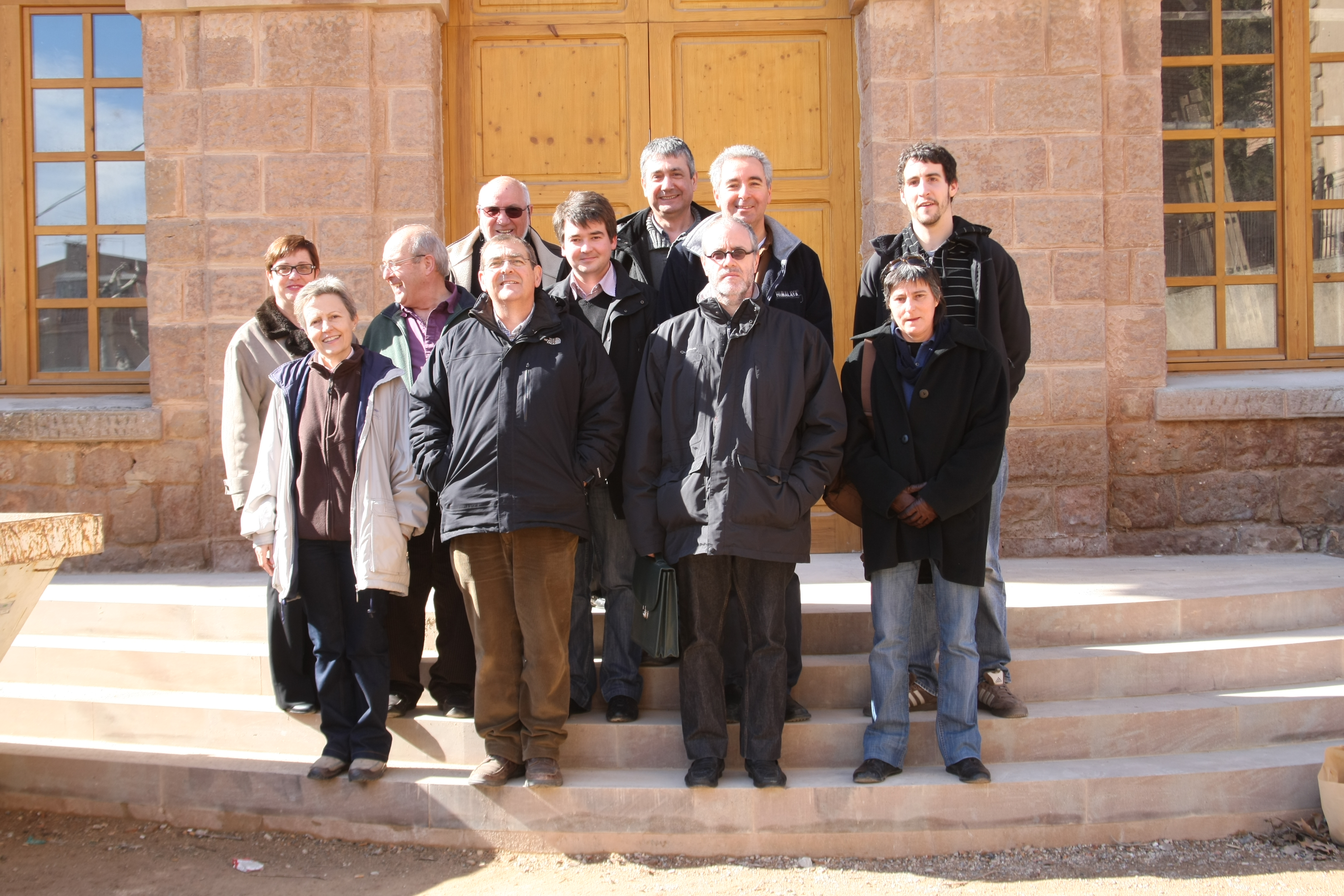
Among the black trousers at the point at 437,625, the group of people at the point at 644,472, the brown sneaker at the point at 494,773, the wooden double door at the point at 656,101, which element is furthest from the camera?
the wooden double door at the point at 656,101

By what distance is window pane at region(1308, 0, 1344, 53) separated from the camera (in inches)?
247

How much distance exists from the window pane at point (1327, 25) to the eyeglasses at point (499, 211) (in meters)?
4.94

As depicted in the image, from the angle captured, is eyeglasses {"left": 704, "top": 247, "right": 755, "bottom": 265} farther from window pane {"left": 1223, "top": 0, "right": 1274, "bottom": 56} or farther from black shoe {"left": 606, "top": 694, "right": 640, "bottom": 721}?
window pane {"left": 1223, "top": 0, "right": 1274, "bottom": 56}

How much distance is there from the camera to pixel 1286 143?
6.27 m

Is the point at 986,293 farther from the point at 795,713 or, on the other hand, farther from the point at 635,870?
the point at 635,870

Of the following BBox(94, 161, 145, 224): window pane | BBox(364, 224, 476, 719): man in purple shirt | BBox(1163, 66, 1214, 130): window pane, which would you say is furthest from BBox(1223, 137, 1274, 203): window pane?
BBox(94, 161, 145, 224): window pane

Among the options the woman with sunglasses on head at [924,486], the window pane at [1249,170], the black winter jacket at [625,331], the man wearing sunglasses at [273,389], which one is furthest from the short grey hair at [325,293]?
the window pane at [1249,170]

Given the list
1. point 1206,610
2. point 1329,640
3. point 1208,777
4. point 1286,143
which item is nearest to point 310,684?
point 1208,777

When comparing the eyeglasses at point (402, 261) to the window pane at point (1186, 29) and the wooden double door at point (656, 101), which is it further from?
the window pane at point (1186, 29)

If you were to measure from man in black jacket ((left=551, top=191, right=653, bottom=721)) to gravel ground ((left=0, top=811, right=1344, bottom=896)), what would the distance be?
23.6 inches

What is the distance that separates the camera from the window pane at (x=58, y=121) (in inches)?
249

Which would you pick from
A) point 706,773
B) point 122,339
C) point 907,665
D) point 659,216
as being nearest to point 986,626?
point 907,665

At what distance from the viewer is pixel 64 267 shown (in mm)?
6355

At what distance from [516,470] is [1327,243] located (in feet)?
17.2
